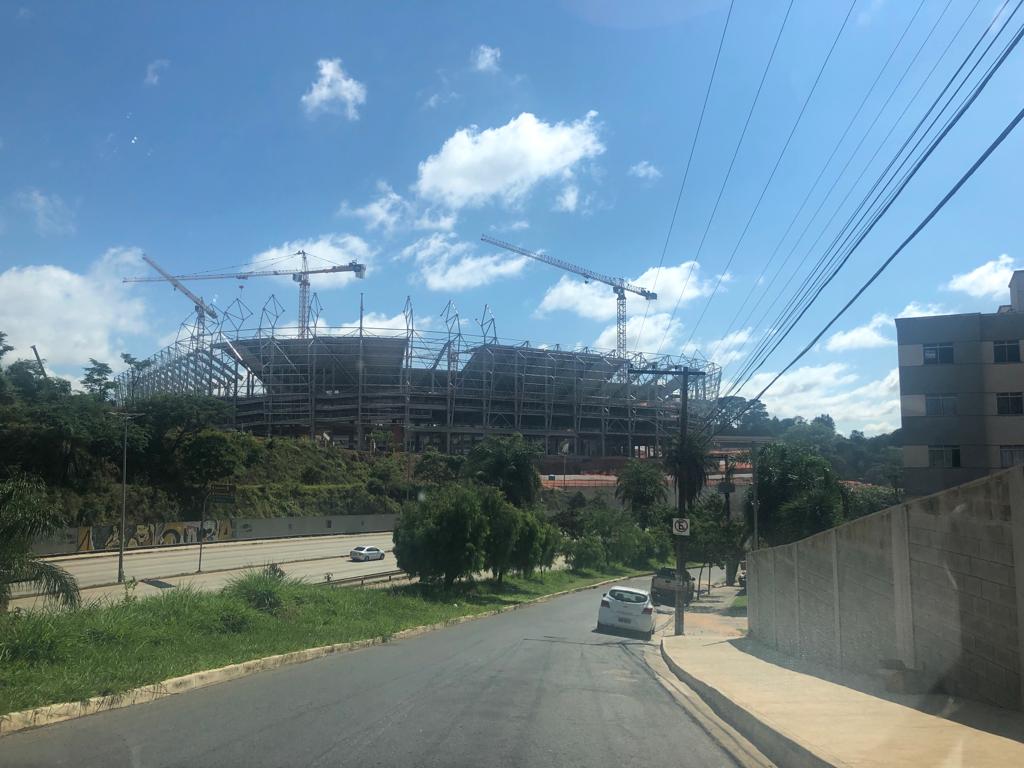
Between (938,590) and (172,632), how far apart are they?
11.9 metres

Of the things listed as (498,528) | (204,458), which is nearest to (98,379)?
(204,458)

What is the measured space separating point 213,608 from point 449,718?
9105 mm

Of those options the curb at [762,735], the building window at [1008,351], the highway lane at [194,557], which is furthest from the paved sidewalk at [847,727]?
the building window at [1008,351]

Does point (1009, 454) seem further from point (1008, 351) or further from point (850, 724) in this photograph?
point (850, 724)

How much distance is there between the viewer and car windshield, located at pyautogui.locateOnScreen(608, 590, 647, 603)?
84.4 ft

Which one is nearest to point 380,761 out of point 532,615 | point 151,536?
point 532,615

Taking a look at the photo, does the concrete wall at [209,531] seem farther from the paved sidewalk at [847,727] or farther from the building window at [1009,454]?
the building window at [1009,454]

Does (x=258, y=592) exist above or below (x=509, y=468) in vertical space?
below

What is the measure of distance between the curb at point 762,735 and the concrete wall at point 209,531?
134ft

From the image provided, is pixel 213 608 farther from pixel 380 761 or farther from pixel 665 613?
pixel 665 613

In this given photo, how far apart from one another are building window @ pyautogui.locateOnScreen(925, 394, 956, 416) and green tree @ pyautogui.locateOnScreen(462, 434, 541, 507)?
35041mm

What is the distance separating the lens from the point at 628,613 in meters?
25.4

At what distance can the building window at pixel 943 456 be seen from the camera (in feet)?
144

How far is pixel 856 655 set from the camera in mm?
12484
